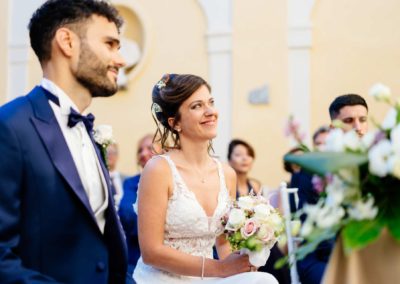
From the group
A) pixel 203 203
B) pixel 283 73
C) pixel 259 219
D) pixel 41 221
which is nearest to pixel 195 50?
pixel 283 73

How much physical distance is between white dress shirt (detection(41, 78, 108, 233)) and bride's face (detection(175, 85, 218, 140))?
1.27 metres

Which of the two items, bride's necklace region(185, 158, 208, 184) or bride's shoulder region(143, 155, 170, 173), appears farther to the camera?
bride's necklace region(185, 158, 208, 184)

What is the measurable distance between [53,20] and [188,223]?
1.46 meters

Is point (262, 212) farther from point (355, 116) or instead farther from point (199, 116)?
point (355, 116)

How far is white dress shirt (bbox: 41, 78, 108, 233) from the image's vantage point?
243 cm

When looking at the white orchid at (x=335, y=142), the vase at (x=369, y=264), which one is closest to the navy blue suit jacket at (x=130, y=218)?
the vase at (x=369, y=264)

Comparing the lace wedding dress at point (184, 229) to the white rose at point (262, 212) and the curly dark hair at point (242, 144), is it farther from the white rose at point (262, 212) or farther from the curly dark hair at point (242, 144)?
the curly dark hair at point (242, 144)

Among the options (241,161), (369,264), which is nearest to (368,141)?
(369,264)

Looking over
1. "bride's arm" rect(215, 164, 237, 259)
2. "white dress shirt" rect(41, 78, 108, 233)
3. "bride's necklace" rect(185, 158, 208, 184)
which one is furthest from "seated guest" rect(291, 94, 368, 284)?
"white dress shirt" rect(41, 78, 108, 233)

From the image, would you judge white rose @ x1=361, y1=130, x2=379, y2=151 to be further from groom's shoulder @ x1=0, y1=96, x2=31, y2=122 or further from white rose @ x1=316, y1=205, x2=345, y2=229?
groom's shoulder @ x1=0, y1=96, x2=31, y2=122

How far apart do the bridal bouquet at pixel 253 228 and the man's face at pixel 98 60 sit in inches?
38.4

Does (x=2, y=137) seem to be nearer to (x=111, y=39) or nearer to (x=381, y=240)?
(x=111, y=39)

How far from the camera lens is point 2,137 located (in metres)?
2.18

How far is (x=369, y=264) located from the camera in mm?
1922
